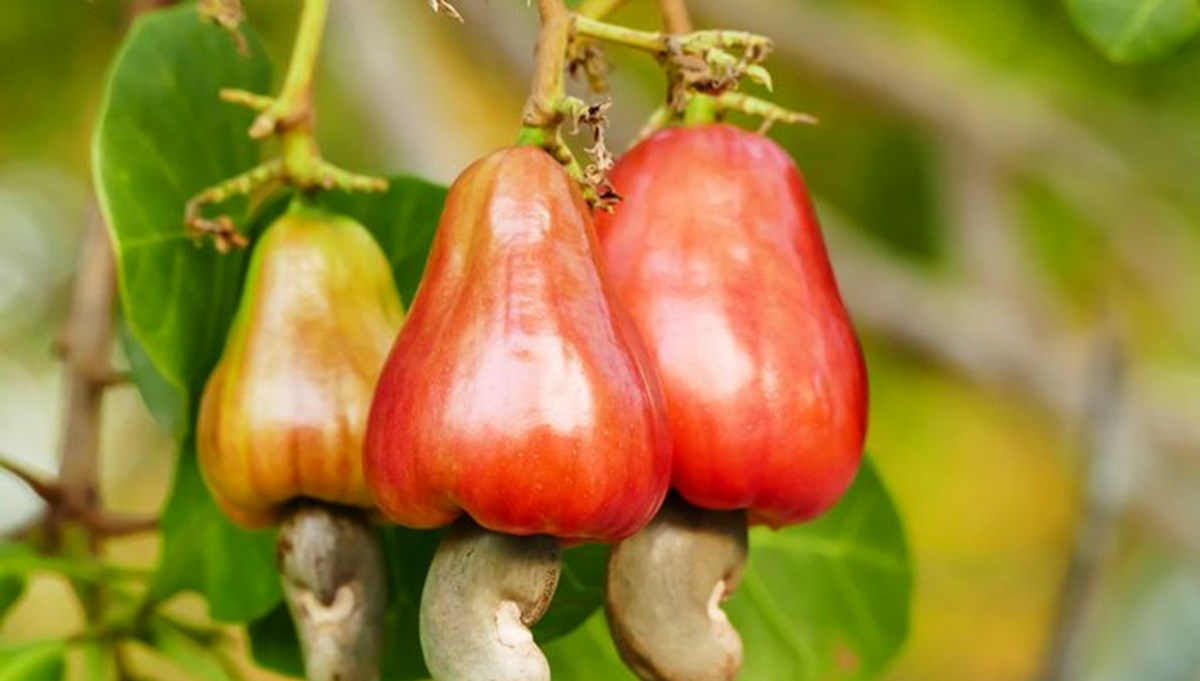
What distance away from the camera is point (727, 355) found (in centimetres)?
92

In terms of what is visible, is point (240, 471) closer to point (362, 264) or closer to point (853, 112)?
point (362, 264)

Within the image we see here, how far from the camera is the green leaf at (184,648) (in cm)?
125

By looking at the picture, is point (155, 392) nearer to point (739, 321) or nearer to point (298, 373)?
point (298, 373)

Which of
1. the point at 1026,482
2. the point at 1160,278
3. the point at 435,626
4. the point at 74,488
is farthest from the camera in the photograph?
the point at 1026,482

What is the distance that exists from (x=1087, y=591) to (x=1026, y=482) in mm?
2039

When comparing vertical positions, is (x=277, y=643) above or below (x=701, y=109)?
below

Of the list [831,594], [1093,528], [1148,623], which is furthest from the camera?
[1148,623]

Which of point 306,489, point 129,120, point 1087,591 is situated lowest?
point 1087,591

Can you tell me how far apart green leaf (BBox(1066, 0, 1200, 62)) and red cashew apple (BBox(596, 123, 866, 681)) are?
28 cm

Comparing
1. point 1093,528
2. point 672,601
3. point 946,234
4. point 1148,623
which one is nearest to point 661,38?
point 672,601

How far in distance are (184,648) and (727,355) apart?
51 cm

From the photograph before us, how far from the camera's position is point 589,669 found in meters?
1.22

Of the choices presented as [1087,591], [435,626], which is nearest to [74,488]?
[435,626]

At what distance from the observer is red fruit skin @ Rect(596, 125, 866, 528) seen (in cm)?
92
